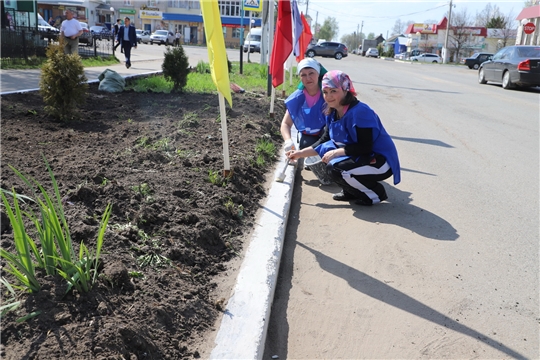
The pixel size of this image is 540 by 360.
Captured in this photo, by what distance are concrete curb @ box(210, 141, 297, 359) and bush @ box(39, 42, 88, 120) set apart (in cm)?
388

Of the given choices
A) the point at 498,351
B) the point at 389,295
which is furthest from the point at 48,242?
the point at 498,351

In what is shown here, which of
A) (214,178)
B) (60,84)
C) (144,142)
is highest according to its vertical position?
(60,84)

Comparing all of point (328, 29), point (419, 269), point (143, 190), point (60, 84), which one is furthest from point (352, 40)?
point (419, 269)

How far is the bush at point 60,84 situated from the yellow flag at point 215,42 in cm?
322

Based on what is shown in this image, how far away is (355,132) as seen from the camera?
4605mm

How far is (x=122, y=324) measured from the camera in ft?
7.54

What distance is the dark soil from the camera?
88.4 inches

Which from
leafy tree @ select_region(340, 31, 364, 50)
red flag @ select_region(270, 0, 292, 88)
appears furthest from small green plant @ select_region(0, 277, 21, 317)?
leafy tree @ select_region(340, 31, 364, 50)

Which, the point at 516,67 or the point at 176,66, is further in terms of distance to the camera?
the point at 516,67

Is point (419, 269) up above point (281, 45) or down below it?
below

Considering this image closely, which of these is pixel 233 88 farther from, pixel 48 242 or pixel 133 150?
pixel 48 242

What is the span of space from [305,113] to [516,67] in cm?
1480

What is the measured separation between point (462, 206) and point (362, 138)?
133 centimetres

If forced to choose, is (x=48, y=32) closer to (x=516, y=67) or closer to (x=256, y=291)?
(x=516, y=67)
